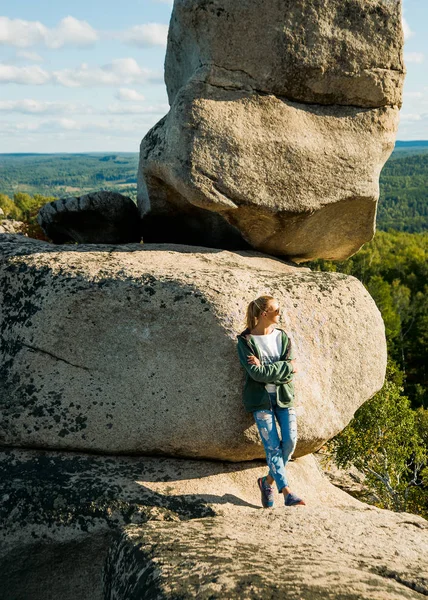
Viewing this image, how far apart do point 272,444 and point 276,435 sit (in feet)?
0.44

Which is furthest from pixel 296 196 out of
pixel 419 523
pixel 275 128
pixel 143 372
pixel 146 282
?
pixel 419 523

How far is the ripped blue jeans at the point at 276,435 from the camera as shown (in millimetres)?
7930

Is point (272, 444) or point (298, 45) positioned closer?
point (272, 444)

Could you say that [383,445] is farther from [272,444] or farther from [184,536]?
[184,536]

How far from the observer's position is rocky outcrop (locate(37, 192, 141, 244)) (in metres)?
11.3

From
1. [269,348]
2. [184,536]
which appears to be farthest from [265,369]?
[184,536]

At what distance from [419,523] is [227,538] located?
277cm

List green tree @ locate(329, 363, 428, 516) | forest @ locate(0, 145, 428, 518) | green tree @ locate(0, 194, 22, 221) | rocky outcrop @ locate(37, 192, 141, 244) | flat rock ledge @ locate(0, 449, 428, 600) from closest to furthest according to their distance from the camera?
flat rock ledge @ locate(0, 449, 428, 600), rocky outcrop @ locate(37, 192, 141, 244), green tree @ locate(329, 363, 428, 516), forest @ locate(0, 145, 428, 518), green tree @ locate(0, 194, 22, 221)

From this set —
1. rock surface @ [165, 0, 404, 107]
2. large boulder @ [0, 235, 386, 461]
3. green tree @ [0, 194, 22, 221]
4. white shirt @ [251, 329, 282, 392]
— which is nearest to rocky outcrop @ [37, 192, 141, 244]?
large boulder @ [0, 235, 386, 461]

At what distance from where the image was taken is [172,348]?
8.52m

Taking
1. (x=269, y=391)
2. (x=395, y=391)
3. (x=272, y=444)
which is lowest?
(x=395, y=391)

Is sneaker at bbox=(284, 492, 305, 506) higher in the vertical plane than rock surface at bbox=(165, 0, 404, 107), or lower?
lower

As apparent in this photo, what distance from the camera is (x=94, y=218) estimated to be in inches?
458

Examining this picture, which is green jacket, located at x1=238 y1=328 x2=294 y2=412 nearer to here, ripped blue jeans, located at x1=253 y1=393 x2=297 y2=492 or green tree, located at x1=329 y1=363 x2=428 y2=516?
ripped blue jeans, located at x1=253 y1=393 x2=297 y2=492
